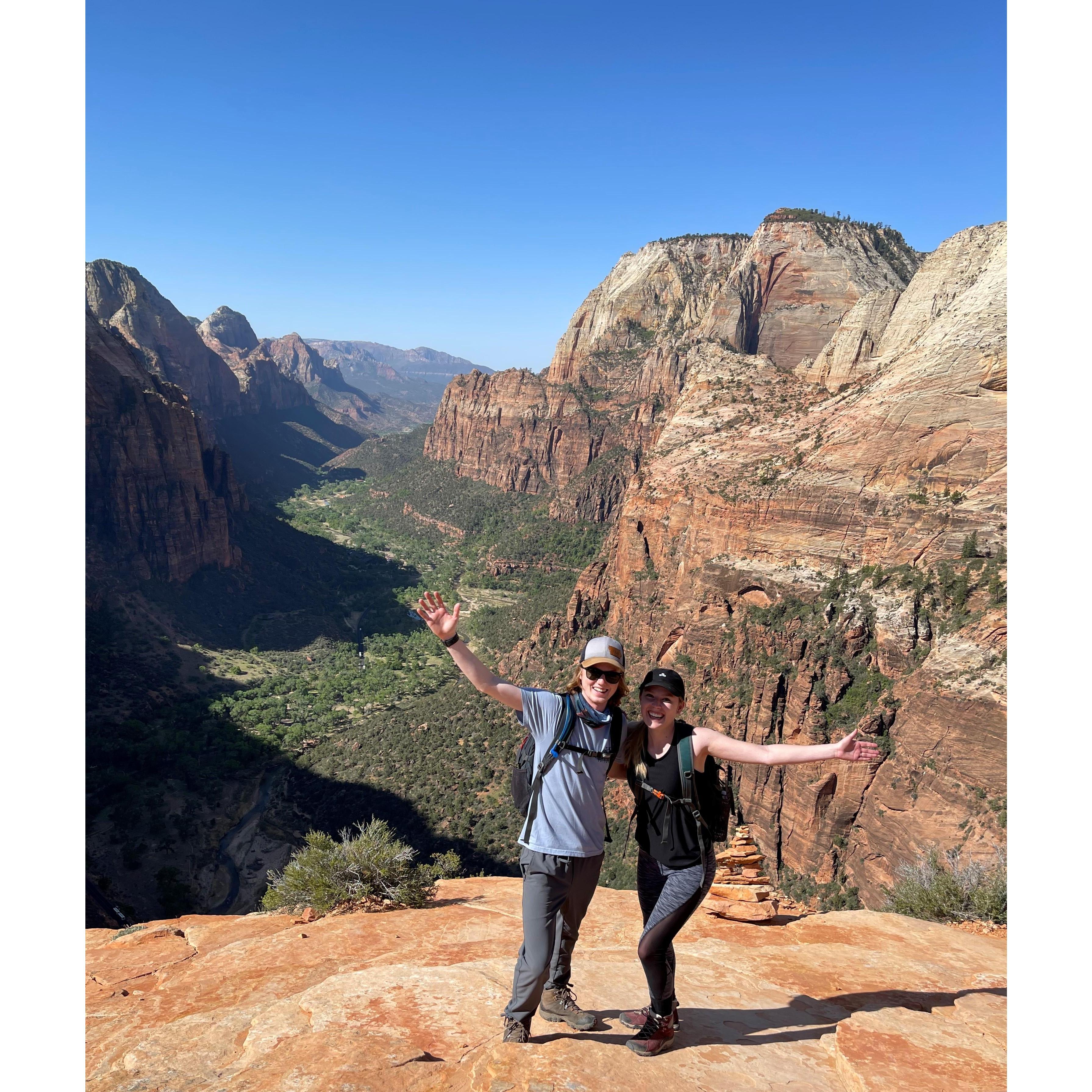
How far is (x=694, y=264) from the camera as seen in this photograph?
12962 centimetres

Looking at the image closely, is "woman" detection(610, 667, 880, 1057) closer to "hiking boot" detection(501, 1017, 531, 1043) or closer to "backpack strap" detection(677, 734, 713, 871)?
"backpack strap" detection(677, 734, 713, 871)

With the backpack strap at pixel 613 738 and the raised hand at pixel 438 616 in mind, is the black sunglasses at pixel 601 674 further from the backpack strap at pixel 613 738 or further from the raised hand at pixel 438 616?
the raised hand at pixel 438 616

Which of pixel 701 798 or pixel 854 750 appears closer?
pixel 854 750

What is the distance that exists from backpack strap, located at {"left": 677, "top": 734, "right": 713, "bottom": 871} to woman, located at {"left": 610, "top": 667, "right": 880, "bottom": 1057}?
0.07ft

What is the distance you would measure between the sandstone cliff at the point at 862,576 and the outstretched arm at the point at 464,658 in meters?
22.9

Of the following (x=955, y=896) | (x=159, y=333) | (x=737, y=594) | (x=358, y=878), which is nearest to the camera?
(x=358, y=878)

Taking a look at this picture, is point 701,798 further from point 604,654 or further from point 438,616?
point 438,616

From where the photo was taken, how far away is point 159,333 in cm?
16175

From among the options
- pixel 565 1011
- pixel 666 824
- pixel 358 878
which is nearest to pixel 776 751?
pixel 666 824

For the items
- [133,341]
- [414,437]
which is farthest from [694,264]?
[133,341]

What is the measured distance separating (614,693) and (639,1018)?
2.81 metres

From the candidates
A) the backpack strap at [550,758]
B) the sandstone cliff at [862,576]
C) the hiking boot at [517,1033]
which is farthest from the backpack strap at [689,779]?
the sandstone cliff at [862,576]

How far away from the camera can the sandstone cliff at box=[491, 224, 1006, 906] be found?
25.4m

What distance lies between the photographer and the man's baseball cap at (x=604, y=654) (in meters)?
5.28
